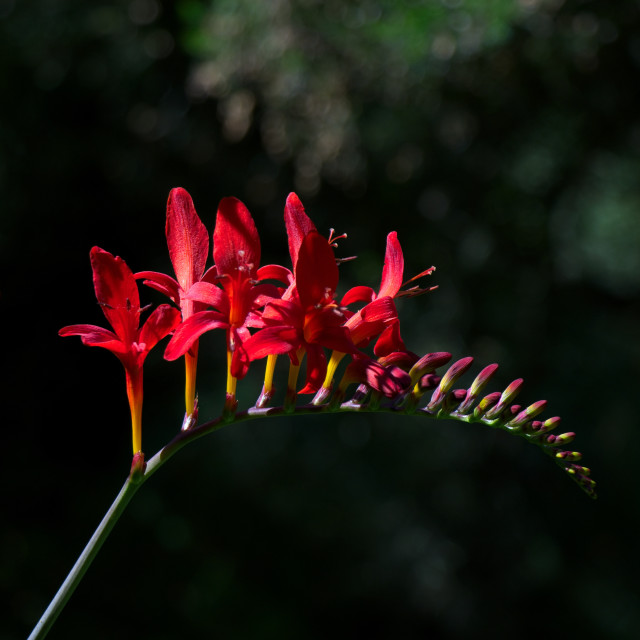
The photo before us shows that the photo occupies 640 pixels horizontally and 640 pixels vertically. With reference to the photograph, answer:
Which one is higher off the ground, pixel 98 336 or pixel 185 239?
pixel 185 239

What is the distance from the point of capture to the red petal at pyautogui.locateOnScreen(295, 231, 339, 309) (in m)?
0.82

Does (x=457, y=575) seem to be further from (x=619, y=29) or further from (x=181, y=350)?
(x=181, y=350)

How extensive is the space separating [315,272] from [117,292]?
232 millimetres

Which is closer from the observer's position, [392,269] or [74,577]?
[74,577]

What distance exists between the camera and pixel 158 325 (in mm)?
870

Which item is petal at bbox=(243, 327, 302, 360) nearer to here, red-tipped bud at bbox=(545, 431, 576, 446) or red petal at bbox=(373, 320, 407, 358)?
red petal at bbox=(373, 320, 407, 358)

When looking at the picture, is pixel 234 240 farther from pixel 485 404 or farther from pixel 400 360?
pixel 485 404

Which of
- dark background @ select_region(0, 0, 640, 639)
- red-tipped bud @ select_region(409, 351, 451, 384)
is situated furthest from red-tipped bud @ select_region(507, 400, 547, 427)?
dark background @ select_region(0, 0, 640, 639)

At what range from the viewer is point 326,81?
9.32 feet

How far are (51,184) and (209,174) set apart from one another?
74 centimetres

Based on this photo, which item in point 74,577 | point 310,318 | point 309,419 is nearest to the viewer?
point 74,577

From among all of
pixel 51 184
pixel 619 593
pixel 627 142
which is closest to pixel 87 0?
pixel 51 184

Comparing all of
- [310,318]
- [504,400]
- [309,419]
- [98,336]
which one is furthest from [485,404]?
[309,419]

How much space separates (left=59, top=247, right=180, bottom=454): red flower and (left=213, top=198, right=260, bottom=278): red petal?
0.08m
